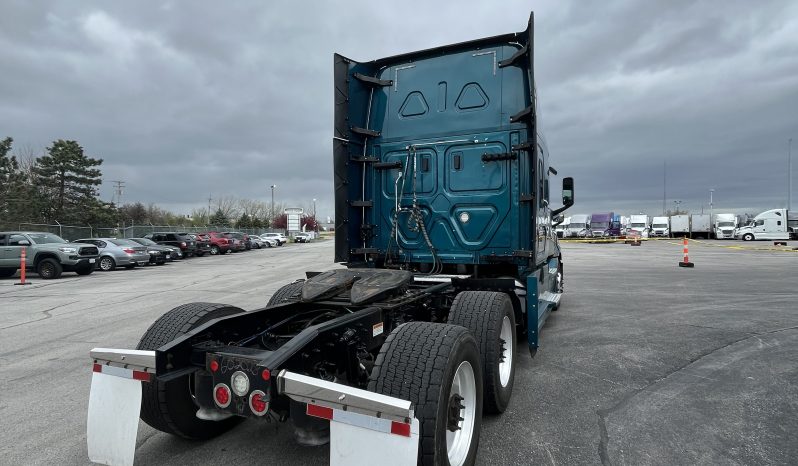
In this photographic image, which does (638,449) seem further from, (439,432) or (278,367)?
(278,367)

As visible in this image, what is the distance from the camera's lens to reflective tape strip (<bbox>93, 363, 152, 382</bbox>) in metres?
2.64

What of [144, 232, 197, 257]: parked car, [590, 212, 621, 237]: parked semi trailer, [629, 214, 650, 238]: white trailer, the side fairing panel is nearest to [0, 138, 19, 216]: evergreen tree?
Answer: [144, 232, 197, 257]: parked car

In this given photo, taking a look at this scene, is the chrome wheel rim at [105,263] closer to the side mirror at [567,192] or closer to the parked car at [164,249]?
the parked car at [164,249]

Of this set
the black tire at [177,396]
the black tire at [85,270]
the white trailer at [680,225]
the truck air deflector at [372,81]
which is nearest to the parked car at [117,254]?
the black tire at [85,270]

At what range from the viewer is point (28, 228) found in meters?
27.1

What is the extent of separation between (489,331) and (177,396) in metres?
2.27

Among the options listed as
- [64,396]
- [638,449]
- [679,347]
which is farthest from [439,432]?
[679,347]

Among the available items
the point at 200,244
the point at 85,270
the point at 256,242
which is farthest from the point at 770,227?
the point at 85,270

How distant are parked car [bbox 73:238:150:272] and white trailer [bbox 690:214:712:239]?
52.7m

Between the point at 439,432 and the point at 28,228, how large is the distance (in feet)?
108

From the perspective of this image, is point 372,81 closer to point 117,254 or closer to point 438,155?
point 438,155

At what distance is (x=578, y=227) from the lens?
180ft

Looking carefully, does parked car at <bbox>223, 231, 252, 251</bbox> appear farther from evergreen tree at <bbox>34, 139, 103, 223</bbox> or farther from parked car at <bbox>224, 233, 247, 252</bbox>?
evergreen tree at <bbox>34, 139, 103, 223</bbox>

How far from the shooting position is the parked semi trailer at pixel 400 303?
7.91 feet
